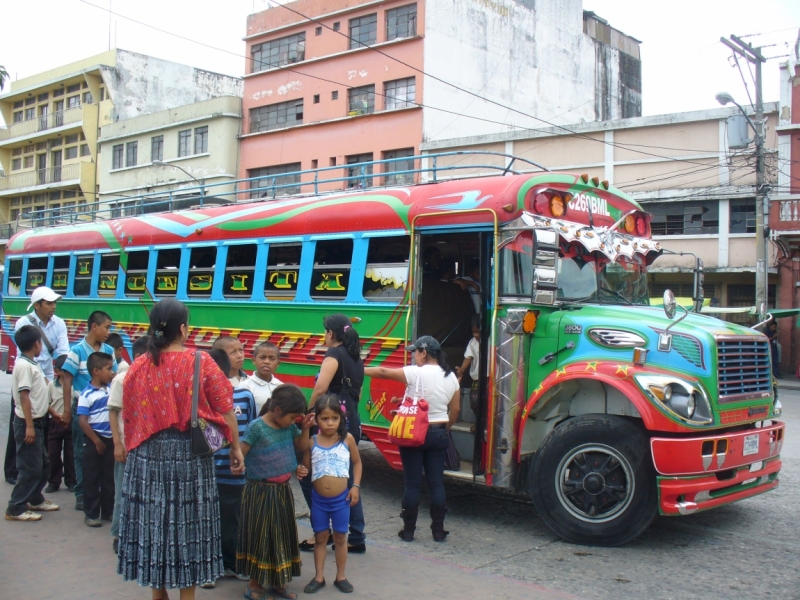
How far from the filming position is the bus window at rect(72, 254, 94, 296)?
1208 centimetres

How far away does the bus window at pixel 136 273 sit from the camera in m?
10.9

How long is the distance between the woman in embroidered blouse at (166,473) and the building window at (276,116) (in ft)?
102

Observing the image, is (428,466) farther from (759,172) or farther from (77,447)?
(759,172)

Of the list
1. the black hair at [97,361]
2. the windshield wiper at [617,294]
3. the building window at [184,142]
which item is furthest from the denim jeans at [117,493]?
the building window at [184,142]

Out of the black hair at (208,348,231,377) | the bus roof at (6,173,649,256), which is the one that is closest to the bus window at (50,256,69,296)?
the bus roof at (6,173,649,256)

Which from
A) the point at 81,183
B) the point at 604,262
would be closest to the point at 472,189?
the point at 604,262

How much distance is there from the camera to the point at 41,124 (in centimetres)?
4794

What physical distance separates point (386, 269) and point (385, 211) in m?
0.57

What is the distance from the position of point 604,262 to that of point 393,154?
24456mm

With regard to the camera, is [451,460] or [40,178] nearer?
[451,460]

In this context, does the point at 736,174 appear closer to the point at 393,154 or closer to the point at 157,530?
the point at 393,154

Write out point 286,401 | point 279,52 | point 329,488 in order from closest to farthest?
point 286,401 < point 329,488 < point 279,52

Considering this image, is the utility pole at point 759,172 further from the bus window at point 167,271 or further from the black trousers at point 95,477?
the black trousers at point 95,477

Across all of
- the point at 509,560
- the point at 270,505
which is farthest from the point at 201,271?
the point at 509,560
